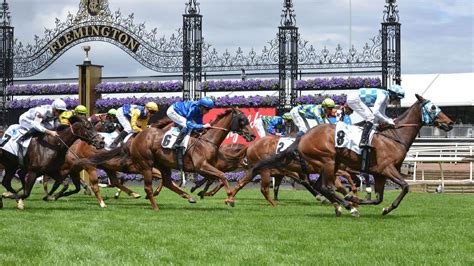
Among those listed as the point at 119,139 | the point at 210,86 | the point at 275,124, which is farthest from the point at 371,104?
the point at 210,86

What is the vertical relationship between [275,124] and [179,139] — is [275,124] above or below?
above

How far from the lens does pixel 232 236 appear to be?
955 cm

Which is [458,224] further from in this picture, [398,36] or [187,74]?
[187,74]

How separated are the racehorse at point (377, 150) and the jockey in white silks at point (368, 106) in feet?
0.42

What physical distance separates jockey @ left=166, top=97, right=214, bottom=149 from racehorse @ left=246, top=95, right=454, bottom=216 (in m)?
2.06

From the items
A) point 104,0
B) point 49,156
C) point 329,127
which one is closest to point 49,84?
point 104,0

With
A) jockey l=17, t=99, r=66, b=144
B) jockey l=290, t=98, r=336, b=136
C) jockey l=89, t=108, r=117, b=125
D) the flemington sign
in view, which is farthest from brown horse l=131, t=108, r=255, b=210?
the flemington sign

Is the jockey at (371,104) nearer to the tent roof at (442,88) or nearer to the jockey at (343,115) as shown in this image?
the jockey at (343,115)

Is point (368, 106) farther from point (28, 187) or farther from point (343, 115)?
point (28, 187)

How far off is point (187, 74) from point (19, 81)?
681 cm

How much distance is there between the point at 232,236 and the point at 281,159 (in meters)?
4.16

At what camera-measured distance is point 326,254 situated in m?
8.12

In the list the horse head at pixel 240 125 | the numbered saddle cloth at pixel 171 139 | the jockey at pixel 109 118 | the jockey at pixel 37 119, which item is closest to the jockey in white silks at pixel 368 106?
the horse head at pixel 240 125

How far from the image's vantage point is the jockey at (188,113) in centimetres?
1428
